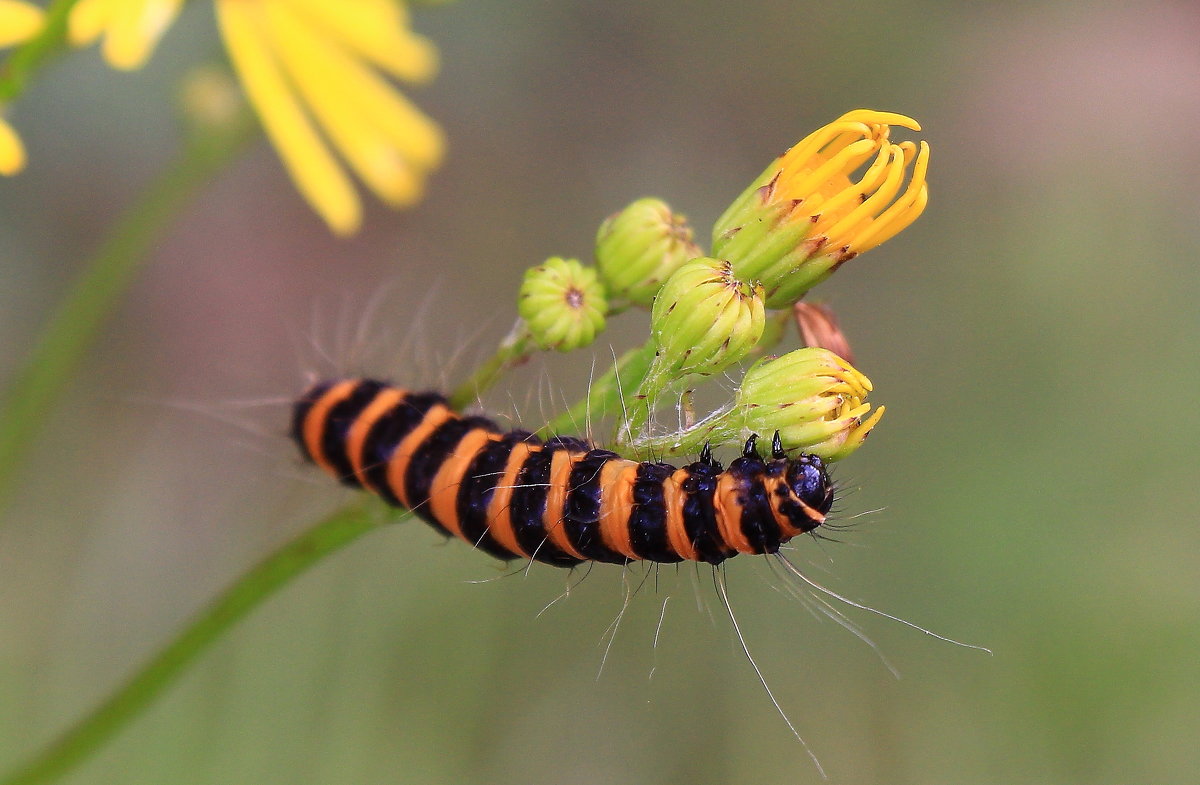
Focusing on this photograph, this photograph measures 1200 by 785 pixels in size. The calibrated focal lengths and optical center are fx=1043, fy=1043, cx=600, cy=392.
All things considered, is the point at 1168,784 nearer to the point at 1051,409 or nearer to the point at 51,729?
the point at 1051,409

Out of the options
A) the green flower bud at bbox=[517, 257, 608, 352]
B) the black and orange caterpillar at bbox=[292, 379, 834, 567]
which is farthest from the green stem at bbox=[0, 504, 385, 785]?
the green flower bud at bbox=[517, 257, 608, 352]

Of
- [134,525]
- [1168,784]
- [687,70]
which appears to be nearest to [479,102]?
[687,70]

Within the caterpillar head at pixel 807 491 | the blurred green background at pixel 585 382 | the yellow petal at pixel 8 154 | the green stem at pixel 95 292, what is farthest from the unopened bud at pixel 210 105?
the caterpillar head at pixel 807 491

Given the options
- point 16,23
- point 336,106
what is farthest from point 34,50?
point 336,106

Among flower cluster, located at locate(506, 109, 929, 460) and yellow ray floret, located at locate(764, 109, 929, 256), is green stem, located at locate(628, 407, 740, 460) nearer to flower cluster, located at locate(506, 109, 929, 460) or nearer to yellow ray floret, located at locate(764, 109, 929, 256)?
flower cluster, located at locate(506, 109, 929, 460)

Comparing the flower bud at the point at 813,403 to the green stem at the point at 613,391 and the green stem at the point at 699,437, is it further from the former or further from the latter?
the green stem at the point at 613,391
